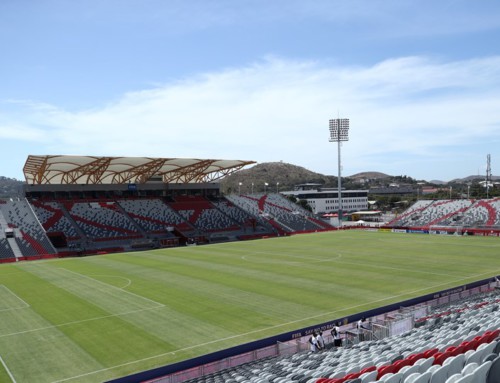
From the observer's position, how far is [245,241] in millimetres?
65812

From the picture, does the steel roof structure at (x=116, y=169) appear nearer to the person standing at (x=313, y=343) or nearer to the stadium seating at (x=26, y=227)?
the stadium seating at (x=26, y=227)

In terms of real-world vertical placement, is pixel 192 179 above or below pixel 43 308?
above

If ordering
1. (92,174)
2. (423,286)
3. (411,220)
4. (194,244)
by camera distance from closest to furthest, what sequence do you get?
(423,286) → (194,244) → (92,174) → (411,220)

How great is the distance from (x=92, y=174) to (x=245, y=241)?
26.3m

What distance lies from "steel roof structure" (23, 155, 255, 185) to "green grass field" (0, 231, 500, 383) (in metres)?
13.8

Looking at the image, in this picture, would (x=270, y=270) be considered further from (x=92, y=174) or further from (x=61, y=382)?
(x=92, y=174)

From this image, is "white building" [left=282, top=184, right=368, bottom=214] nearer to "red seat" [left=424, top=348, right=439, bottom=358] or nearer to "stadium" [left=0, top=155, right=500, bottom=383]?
"stadium" [left=0, top=155, right=500, bottom=383]

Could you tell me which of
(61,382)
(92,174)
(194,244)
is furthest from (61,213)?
(61,382)

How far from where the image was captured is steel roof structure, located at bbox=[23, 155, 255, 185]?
58094 millimetres

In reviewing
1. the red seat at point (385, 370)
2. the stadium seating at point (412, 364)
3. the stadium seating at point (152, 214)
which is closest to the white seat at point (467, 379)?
the stadium seating at point (412, 364)

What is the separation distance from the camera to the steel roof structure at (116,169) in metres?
58.1

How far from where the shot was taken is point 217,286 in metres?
32.8

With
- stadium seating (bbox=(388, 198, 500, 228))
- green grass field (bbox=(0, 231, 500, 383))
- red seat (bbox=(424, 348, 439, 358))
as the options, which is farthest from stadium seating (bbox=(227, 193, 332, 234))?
red seat (bbox=(424, 348, 439, 358))

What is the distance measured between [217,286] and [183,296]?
3669 millimetres
